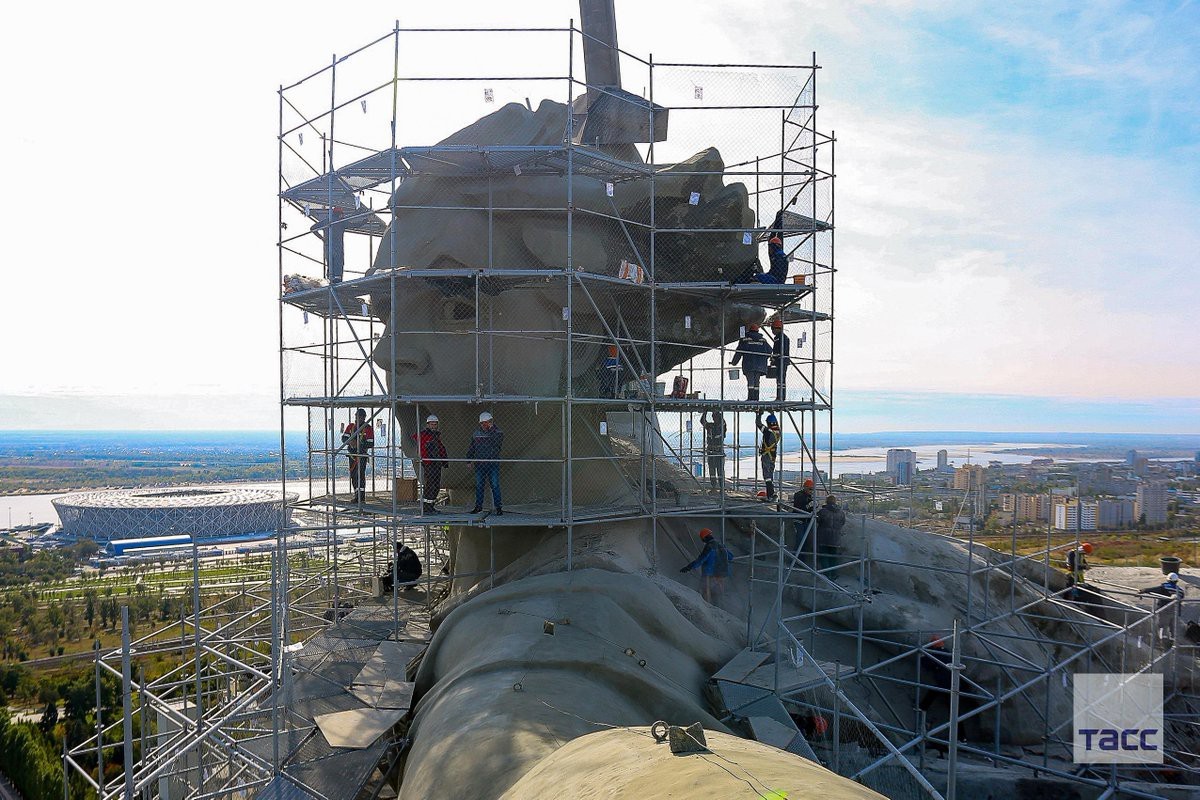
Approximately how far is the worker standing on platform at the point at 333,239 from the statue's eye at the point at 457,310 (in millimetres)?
2166

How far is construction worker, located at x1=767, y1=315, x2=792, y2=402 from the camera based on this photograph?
15312 millimetres

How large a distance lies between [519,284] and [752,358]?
4.76m

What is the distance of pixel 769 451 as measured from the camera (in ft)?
51.0

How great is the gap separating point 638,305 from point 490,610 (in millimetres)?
6799

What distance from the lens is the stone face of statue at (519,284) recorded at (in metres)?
13.5

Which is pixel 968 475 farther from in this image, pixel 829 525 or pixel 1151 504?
pixel 1151 504

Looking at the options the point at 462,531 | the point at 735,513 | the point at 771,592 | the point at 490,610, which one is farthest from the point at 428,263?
the point at 771,592

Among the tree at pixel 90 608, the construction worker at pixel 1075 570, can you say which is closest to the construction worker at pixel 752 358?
the construction worker at pixel 1075 570

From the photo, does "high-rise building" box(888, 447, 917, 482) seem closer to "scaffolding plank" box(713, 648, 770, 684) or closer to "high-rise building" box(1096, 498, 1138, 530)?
"high-rise building" box(1096, 498, 1138, 530)

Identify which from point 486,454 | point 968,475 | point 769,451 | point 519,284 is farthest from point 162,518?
point 769,451

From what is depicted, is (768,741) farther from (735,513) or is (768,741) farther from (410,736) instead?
(735,513)

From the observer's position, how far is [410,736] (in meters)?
8.76
